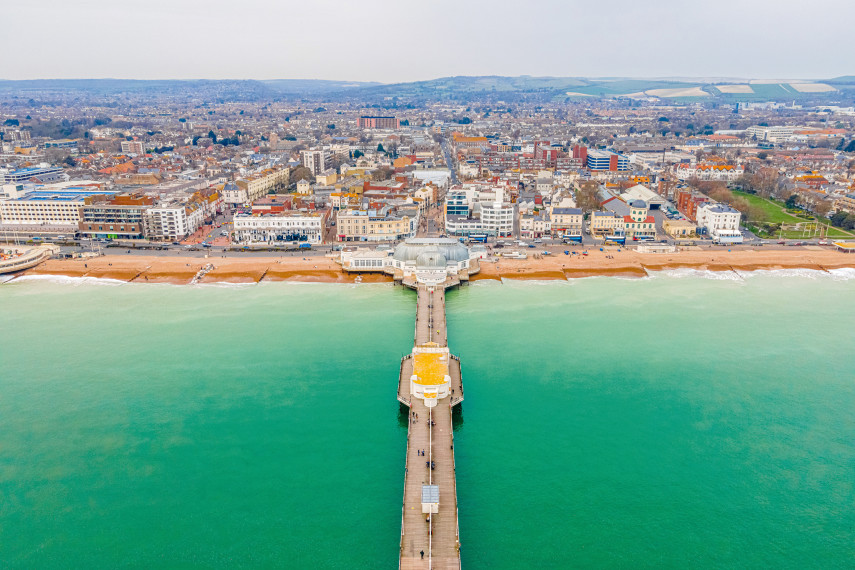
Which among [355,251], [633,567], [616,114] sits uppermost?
[616,114]

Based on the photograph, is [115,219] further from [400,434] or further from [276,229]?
[400,434]

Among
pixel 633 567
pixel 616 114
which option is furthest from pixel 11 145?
pixel 616 114

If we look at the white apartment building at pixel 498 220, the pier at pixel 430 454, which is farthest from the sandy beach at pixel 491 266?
the pier at pixel 430 454

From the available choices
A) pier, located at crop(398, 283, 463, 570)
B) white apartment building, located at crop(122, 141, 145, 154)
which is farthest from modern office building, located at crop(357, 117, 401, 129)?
pier, located at crop(398, 283, 463, 570)

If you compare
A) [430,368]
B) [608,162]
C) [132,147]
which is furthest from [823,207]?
[132,147]

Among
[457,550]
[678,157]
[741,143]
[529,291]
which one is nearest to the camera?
[457,550]

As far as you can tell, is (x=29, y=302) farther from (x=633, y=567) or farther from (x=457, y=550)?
(x=633, y=567)
